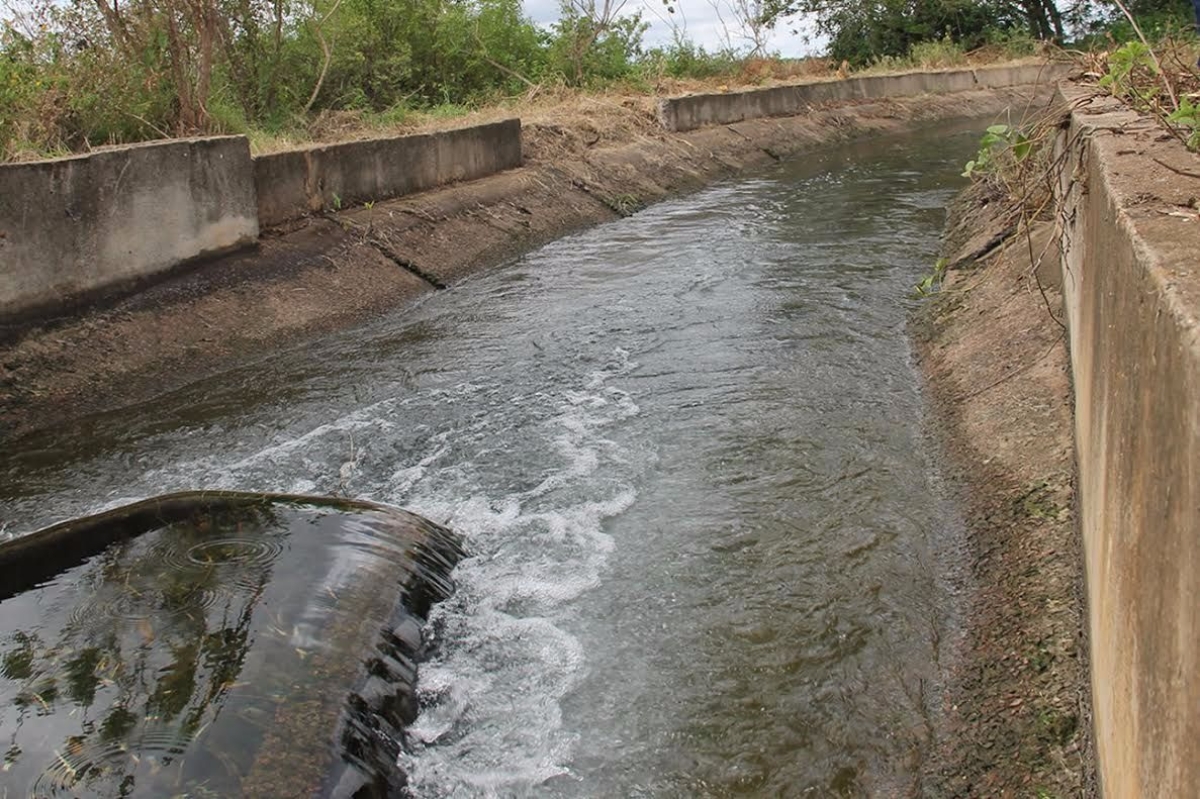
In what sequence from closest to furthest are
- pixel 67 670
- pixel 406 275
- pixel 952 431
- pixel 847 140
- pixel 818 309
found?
pixel 67 670, pixel 952 431, pixel 818 309, pixel 406 275, pixel 847 140

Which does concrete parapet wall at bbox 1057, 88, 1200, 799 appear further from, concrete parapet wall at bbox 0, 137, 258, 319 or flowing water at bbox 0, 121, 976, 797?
concrete parapet wall at bbox 0, 137, 258, 319

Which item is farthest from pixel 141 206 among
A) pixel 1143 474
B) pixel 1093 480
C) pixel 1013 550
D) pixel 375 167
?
pixel 1143 474

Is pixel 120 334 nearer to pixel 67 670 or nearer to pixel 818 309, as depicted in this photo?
pixel 67 670

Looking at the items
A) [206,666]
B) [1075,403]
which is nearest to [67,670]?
[206,666]

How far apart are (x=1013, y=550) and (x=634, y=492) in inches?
73.7

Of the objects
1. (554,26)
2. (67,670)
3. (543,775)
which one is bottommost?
(543,775)

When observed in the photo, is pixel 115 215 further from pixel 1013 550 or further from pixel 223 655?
pixel 1013 550

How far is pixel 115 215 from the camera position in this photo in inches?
301

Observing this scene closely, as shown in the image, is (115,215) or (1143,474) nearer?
(1143,474)

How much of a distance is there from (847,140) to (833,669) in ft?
61.7

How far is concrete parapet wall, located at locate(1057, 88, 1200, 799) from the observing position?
6.31ft

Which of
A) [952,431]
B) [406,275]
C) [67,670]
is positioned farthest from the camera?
[406,275]

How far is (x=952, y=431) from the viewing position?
Result: 19.4 ft

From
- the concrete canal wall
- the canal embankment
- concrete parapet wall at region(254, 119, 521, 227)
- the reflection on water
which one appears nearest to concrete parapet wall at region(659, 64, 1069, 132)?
concrete parapet wall at region(254, 119, 521, 227)
